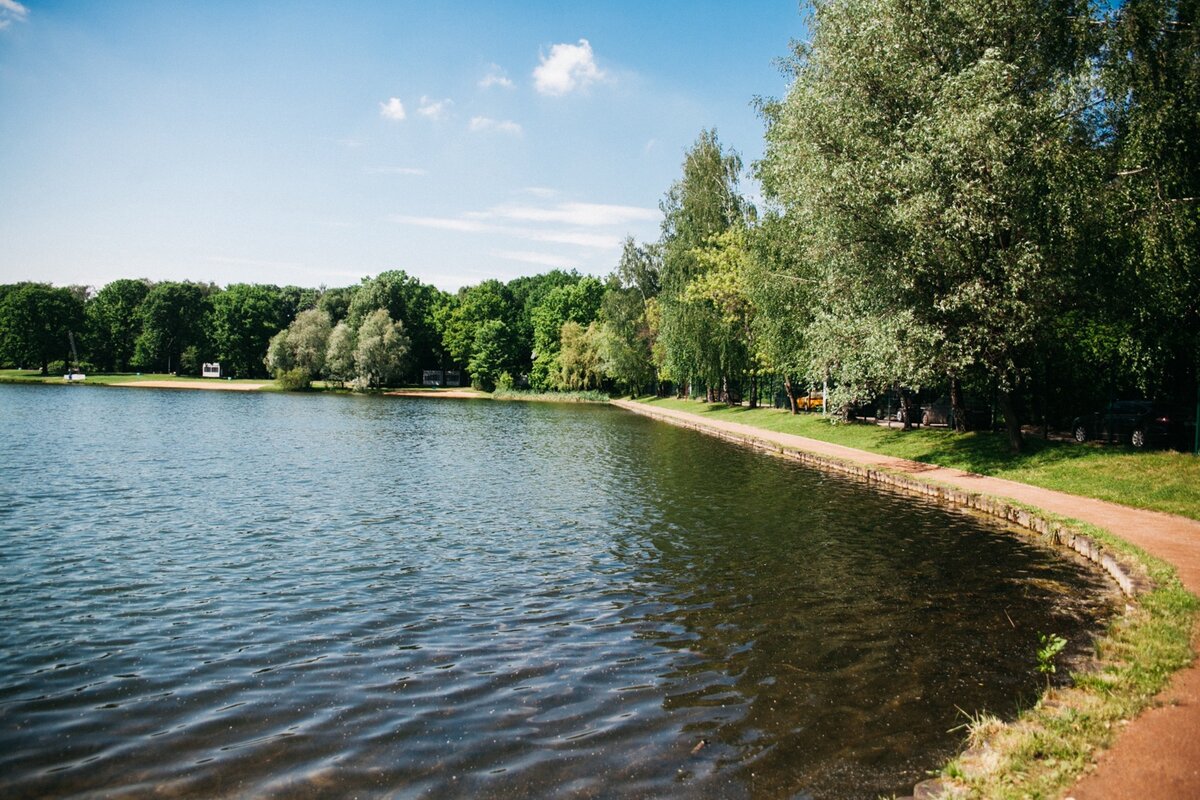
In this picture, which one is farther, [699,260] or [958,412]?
[699,260]

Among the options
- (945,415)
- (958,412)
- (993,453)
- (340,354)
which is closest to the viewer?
(993,453)

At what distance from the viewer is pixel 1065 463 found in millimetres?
18891

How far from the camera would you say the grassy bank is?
606 inches

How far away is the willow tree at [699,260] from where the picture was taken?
44.9 metres

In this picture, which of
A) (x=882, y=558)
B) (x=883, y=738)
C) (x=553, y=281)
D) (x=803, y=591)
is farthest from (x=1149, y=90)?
(x=553, y=281)

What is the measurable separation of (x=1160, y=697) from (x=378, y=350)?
8341cm

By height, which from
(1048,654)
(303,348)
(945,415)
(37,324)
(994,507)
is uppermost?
(37,324)

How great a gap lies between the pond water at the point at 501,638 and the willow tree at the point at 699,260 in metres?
27.2

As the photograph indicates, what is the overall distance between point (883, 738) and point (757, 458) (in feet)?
67.0

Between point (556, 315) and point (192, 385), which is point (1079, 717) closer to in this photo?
point (556, 315)

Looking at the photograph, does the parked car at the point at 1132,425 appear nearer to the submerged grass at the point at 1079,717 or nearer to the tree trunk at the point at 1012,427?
the tree trunk at the point at 1012,427

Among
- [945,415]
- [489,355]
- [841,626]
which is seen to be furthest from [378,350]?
[841,626]

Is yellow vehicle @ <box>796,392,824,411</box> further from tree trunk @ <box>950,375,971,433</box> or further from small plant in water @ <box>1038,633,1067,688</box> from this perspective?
small plant in water @ <box>1038,633,1067,688</box>

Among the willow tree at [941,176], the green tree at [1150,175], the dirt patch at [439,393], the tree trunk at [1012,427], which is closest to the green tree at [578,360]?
the dirt patch at [439,393]
